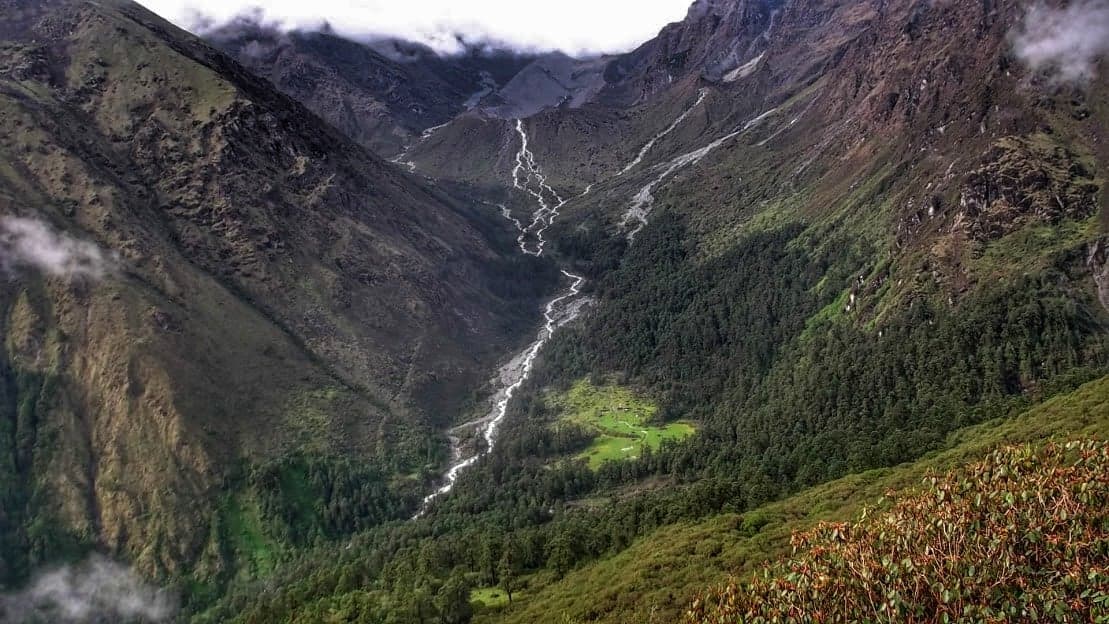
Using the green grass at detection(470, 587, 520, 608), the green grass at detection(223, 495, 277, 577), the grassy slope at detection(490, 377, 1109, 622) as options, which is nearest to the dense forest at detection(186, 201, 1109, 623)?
the green grass at detection(470, 587, 520, 608)

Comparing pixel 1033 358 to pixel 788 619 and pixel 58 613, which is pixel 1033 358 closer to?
pixel 788 619

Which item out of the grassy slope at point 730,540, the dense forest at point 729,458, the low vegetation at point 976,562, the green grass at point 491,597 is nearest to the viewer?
the low vegetation at point 976,562

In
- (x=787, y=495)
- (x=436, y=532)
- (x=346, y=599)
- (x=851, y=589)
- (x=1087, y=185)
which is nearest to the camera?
(x=851, y=589)

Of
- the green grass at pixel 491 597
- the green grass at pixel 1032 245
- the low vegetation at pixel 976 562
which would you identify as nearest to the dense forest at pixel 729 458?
the green grass at pixel 491 597

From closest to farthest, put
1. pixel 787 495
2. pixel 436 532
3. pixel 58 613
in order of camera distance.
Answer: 1. pixel 787 495
2. pixel 58 613
3. pixel 436 532

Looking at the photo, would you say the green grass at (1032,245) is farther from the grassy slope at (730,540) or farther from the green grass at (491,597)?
the green grass at (491,597)

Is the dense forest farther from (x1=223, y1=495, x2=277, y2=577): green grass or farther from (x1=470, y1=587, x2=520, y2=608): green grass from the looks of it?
(x1=223, y1=495, x2=277, y2=577): green grass

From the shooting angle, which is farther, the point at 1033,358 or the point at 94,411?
the point at 94,411

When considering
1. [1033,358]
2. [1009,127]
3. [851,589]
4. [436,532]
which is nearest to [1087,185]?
[1009,127]
